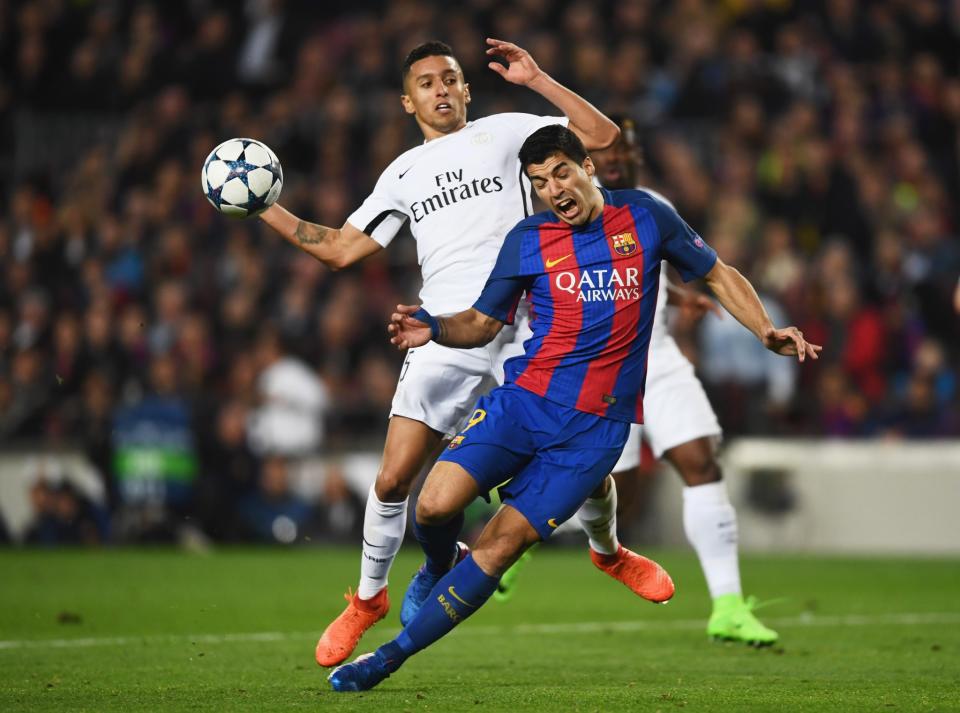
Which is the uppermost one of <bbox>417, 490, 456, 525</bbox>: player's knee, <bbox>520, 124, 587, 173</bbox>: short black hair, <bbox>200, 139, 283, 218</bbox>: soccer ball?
<bbox>520, 124, 587, 173</bbox>: short black hair

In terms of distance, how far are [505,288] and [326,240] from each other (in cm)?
126

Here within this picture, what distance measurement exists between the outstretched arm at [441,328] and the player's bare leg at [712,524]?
8.16 feet

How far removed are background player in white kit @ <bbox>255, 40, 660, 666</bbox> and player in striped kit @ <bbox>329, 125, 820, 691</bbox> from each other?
62cm

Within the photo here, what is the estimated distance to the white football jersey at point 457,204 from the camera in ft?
26.5

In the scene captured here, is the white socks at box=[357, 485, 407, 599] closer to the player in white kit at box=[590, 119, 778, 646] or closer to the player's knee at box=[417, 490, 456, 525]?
the player's knee at box=[417, 490, 456, 525]

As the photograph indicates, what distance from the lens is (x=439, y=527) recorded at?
7758 millimetres

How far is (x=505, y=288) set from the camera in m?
7.34

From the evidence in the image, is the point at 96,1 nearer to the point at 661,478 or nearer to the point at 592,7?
the point at 592,7

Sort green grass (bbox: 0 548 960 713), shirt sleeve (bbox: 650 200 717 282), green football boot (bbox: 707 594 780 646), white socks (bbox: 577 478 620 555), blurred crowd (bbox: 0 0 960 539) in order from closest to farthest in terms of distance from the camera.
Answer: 1. green grass (bbox: 0 548 960 713)
2. shirt sleeve (bbox: 650 200 717 282)
3. white socks (bbox: 577 478 620 555)
4. green football boot (bbox: 707 594 780 646)
5. blurred crowd (bbox: 0 0 960 539)

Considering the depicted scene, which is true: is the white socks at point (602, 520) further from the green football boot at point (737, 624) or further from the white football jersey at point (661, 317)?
the white football jersey at point (661, 317)

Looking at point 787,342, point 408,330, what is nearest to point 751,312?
point 787,342

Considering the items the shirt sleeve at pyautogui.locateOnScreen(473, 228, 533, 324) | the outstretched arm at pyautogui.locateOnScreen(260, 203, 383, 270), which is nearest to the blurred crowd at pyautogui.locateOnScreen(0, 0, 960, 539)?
the outstretched arm at pyautogui.locateOnScreen(260, 203, 383, 270)

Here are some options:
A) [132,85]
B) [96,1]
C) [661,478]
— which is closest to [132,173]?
[132,85]

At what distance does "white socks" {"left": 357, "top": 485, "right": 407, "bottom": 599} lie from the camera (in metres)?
8.08
